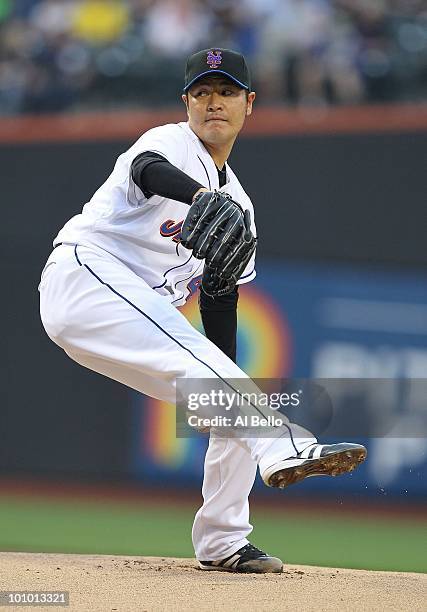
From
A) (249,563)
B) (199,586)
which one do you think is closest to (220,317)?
(249,563)

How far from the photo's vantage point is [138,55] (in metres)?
8.09

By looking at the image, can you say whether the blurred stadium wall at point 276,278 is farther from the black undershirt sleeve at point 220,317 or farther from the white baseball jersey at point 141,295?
the white baseball jersey at point 141,295

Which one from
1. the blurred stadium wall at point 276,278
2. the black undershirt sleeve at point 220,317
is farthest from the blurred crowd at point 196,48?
the black undershirt sleeve at point 220,317

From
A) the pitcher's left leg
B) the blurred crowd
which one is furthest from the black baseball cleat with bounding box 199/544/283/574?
the blurred crowd

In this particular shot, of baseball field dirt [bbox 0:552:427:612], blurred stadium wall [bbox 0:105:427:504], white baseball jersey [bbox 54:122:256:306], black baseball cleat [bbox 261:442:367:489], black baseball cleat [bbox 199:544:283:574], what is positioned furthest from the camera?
blurred stadium wall [bbox 0:105:427:504]

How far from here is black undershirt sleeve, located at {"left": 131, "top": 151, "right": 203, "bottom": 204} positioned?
10.5ft

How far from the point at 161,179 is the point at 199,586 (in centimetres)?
129

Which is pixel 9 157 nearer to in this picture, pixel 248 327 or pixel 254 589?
pixel 248 327

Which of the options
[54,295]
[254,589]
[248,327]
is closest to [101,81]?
[248,327]

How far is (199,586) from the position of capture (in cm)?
344

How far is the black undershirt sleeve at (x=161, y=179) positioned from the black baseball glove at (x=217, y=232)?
6 cm

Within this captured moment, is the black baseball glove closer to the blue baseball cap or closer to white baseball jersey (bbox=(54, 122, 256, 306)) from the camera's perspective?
white baseball jersey (bbox=(54, 122, 256, 306))

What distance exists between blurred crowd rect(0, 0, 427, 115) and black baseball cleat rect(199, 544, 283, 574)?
4264 mm

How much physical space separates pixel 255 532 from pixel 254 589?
2956mm
